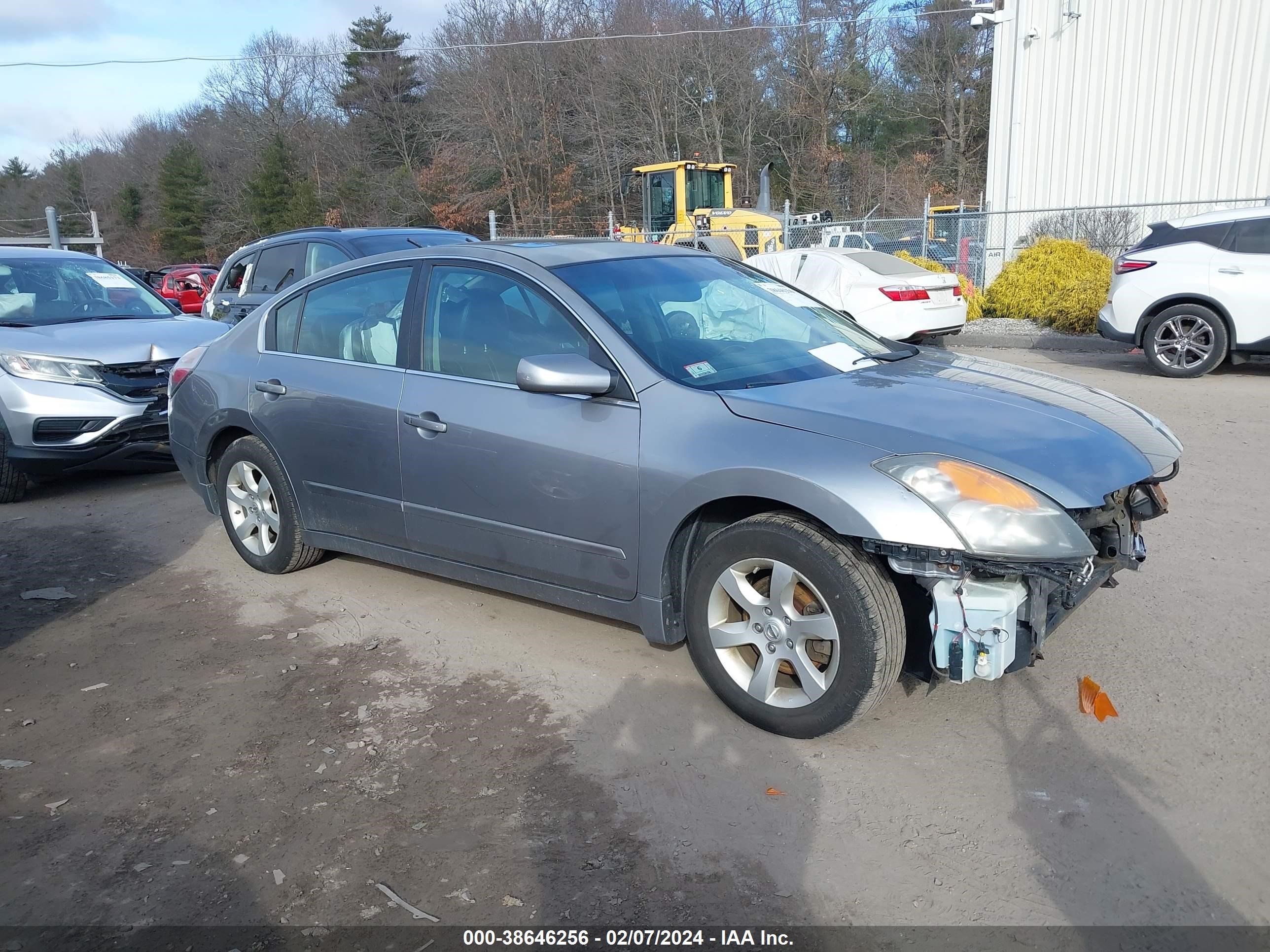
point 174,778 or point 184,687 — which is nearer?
point 174,778

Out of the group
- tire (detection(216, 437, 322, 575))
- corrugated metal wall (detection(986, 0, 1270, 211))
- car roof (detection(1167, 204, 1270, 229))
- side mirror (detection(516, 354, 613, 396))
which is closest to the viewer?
side mirror (detection(516, 354, 613, 396))

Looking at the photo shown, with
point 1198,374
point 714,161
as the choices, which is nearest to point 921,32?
point 714,161

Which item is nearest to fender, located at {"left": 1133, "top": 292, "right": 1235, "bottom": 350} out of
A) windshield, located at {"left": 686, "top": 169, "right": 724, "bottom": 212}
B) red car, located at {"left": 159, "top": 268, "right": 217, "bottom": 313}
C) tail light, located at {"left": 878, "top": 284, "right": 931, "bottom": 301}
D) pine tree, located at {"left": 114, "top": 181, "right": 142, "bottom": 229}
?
tail light, located at {"left": 878, "top": 284, "right": 931, "bottom": 301}

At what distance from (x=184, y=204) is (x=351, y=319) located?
58799mm

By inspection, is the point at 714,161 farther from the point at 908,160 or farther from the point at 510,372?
the point at 510,372

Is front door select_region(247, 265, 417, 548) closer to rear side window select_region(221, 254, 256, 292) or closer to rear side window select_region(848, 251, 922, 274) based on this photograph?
rear side window select_region(221, 254, 256, 292)

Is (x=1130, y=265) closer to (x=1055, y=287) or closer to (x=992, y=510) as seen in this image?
(x=1055, y=287)

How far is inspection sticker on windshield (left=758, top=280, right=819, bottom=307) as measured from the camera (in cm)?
462

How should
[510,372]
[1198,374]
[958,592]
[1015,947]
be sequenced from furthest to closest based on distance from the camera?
1. [1198,374]
2. [510,372]
3. [958,592]
4. [1015,947]

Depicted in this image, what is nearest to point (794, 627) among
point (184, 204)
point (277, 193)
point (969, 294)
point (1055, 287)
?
point (1055, 287)

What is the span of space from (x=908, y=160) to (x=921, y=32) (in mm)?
5273

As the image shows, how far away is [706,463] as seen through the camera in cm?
337

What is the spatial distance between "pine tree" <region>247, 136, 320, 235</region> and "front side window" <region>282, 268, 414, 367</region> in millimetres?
47756

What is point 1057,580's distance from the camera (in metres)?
3.04
